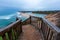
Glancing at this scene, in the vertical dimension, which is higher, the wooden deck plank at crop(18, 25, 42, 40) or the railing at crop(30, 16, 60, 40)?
the railing at crop(30, 16, 60, 40)

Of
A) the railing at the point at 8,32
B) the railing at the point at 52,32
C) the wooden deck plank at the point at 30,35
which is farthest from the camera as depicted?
the wooden deck plank at the point at 30,35

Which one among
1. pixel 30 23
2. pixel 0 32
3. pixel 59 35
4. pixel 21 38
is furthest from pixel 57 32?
pixel 30 23

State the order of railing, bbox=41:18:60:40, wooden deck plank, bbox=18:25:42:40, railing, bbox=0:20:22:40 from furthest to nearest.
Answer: wooden deck plank, bbox=18:25:42:40 < railing, bbox=0:20:22:40 < railing, bbox=41:18:60:40

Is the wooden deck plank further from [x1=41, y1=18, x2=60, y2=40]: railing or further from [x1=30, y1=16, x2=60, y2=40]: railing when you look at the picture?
[x1=41, y1=18, x2=60, y2=40]: railing

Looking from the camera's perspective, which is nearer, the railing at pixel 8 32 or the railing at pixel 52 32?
the railing at pixel 52 32

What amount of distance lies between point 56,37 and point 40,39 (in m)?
1.88

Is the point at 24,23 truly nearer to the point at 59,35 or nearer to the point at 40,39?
the point at 40,39

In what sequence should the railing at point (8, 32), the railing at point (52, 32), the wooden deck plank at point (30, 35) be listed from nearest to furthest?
the railing at point (52, 32)
the railing at point (8, 32)
the wooden deck plank at point (30, 35)

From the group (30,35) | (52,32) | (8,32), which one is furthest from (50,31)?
(30,35)

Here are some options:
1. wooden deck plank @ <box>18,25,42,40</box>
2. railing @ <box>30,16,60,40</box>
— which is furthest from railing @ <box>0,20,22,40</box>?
railing @ <box>30,16,60,40</box>

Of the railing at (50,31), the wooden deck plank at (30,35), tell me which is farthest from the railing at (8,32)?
the railing at (50,31)

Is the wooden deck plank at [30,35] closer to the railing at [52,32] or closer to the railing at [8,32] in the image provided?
the railing at [8,32]

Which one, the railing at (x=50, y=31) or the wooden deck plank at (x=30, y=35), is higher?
the railing at (x=50, y=31)

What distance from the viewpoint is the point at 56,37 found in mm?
1778
